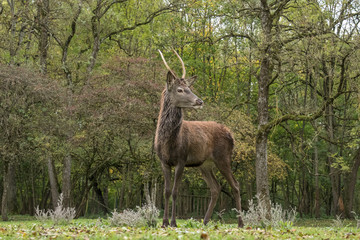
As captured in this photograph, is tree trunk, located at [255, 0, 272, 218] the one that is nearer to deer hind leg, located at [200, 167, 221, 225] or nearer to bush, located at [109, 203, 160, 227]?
deer hind leg, located at [200, 167, 221, 225]

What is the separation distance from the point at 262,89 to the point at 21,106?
1030 centimetres

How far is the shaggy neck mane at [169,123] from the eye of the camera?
9.01m

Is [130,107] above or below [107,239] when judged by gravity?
above

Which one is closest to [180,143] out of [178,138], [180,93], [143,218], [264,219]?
[178,138]

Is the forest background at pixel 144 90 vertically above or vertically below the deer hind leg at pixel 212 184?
above

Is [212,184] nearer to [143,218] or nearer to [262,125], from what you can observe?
[143,218]

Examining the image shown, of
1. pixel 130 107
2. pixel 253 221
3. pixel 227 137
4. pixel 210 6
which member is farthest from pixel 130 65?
pixel 253 221

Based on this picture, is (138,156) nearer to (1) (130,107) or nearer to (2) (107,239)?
(1) (130,107)

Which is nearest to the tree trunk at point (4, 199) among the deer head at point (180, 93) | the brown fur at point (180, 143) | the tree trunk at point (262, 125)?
the tree trunk at point (262, 125)

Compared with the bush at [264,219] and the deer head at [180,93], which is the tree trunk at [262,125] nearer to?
the bush at [264,219]

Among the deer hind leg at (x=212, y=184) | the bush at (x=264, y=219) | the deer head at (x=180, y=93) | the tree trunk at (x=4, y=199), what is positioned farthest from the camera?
the tree trunk at (x=4, y=199)

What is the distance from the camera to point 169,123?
9062 mm

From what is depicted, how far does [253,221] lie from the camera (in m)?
9.16

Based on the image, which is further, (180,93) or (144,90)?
(144,90)
